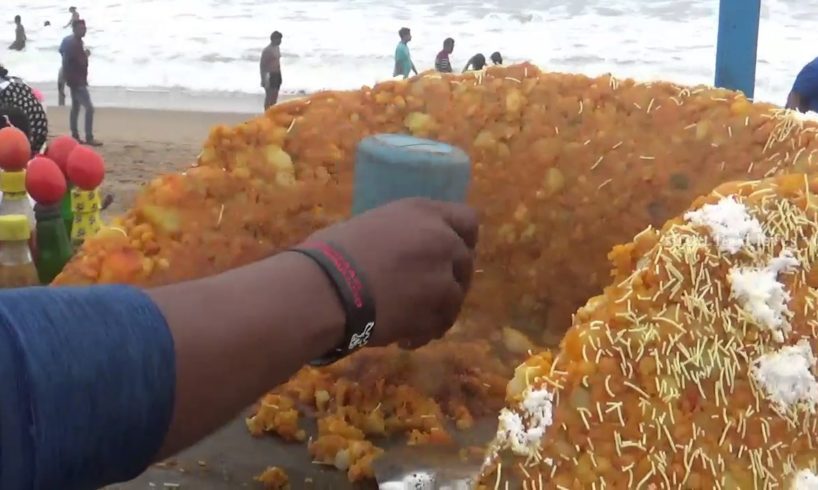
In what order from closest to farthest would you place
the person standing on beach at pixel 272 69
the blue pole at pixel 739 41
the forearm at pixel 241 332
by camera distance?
1. the forearm at pixel 241 332
2. the blue pole at pixel 739 41
3. the person standing on beach at pixel 272 69

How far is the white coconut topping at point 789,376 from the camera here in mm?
758

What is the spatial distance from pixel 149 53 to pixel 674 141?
13877 mm

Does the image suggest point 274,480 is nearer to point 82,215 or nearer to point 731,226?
point 731,226

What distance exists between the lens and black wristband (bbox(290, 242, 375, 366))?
790mm

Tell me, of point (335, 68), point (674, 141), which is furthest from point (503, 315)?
point (335, 68)

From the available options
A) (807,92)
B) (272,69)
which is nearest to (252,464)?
(807,92)

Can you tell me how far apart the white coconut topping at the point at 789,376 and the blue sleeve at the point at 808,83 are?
7.98 ft

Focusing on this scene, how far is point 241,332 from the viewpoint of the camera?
709mm

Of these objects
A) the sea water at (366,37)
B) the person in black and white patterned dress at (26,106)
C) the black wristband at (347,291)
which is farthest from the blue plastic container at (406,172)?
the sea water at (366,37)

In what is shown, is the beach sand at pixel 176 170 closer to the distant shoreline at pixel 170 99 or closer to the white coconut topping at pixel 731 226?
the distant shoreline at pixel 170 99

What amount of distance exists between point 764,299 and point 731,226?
0.07 metres

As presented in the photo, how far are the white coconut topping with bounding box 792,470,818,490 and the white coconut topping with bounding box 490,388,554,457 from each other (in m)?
0.21

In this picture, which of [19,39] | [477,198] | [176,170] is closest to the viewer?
[477,198]

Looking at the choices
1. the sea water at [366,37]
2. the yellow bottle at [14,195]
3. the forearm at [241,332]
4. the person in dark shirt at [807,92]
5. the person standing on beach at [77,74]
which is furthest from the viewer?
the sea water at [366,37]
